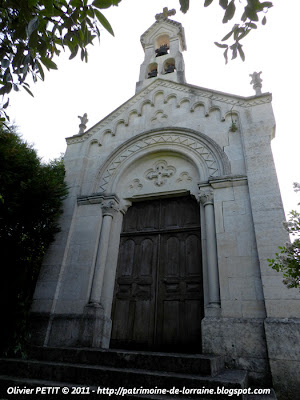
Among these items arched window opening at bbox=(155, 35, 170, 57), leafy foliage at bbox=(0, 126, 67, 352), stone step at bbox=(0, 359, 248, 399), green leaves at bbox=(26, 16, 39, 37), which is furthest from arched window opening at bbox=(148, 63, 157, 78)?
stone step at bbox=(0, 359, 248, 399)

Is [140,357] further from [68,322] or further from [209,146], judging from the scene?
[209,146]

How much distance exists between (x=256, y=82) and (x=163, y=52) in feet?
14.7

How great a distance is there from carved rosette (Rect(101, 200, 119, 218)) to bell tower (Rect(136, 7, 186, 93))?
4433 mm

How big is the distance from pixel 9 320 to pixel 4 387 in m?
1.46

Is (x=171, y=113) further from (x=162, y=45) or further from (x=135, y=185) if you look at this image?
(x=162, y=45)

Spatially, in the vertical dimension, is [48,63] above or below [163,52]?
below

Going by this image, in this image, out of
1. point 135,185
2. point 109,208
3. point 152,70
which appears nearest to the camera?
point 109,208

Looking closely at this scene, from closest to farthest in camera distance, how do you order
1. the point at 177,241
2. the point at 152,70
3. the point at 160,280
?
the point at 160,280, the point at 177,241, the point at 152,70

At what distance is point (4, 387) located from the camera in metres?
3.33

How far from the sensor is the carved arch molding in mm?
6125

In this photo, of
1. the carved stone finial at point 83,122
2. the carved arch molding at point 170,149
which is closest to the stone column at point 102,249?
the carved arch molding at point 170,149

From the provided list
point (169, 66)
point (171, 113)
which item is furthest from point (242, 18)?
point (169, 66)

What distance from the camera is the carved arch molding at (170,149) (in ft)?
20.1

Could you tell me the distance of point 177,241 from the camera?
5.96 metres
